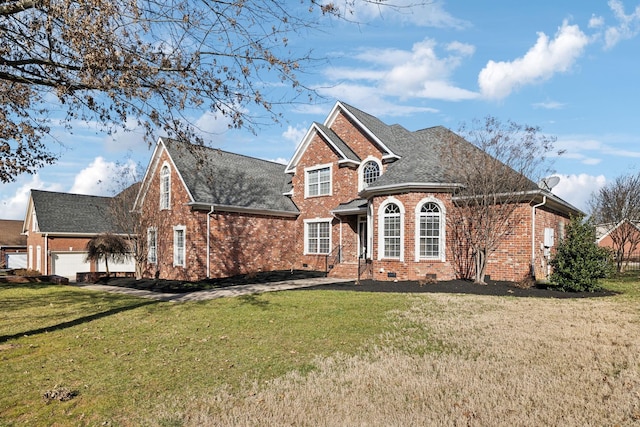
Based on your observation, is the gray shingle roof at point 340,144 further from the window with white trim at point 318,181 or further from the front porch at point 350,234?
the front porch at point 350,234

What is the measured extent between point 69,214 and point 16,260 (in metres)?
18.0

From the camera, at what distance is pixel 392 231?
1770 centimetres

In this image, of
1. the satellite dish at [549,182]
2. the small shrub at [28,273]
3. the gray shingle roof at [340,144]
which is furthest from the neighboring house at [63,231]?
the satellite dish at [549,182]

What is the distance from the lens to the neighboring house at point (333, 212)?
17016 millimetres

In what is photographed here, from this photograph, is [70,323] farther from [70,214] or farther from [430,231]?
[70,214]

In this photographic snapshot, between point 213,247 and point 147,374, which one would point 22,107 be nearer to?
point 147,374

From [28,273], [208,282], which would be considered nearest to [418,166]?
[208,282]

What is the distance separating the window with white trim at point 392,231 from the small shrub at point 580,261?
5.82 meters

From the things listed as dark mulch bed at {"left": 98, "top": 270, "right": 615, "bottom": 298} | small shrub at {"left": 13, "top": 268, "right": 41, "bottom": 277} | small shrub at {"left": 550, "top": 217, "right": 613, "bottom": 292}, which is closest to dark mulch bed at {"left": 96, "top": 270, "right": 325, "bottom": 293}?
dark mulch bed at {"left": 98, "top": 270, "right": 615, "bottom": 298}

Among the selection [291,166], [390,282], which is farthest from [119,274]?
[390,282]

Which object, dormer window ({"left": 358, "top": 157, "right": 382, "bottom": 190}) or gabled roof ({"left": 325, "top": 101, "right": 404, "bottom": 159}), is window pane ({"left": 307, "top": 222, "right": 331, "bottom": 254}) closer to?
dormer window ({"left": 358, "top": 157, "right": 382, "bottom": 190})

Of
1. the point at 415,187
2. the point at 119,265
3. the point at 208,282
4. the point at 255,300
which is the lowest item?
the point at 119,265

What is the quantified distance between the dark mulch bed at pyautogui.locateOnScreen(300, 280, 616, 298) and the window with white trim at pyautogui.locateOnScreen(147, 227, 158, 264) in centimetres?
1042

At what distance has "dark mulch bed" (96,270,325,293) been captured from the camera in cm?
1678
